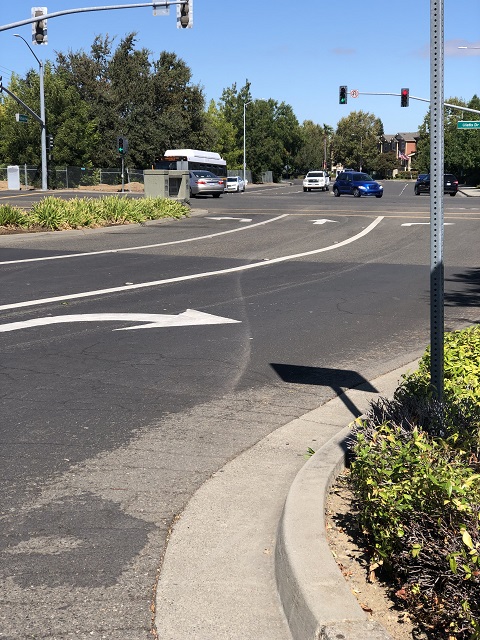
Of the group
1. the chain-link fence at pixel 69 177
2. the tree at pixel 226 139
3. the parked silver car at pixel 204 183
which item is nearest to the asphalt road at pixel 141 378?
the parked silver car at pixel 204 183

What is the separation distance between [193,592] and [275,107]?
127m

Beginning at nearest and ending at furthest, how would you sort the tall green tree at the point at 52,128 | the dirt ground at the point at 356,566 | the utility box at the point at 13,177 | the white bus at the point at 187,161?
the dirt ground at the point at 356,566 → the white bus at the point at 187,161 → the utility box at the point at 13,177 → the tall green tree at the point at 52,128

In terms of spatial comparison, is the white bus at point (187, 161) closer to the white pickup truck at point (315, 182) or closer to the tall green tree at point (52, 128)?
the white pickup truck at point (315, 182)

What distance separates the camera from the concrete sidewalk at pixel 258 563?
11.0ft

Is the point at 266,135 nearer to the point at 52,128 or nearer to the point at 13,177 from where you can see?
the point at 52,128

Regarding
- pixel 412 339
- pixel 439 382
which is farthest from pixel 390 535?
pixel 412 339

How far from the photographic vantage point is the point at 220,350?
9141mm

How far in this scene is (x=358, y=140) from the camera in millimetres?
171375

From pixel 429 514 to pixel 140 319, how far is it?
25.4 feet

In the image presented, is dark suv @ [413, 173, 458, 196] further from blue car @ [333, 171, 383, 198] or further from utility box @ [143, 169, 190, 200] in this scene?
utility box @ [143, 169, 190, 200]

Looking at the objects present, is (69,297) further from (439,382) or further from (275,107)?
(275,107)

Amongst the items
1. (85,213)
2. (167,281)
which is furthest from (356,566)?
(85,213)

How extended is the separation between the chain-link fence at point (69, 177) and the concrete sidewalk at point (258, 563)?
203 ft

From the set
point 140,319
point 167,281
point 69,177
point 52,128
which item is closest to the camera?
point 140,319
